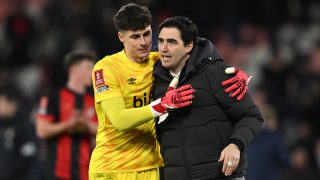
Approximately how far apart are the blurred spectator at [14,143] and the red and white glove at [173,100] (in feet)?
16.5

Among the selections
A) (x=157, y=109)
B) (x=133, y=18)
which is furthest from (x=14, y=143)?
(x=157, y=109)

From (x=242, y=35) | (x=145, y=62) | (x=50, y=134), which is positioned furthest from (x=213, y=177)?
(x=242, y=35)

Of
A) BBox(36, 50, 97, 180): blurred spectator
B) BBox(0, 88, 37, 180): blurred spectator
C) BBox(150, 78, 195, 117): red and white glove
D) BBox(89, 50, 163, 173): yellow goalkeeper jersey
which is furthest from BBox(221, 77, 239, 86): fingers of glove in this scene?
BBox(0, 88, 37, 180): blurred spectator

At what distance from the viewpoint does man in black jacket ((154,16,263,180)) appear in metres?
6.21

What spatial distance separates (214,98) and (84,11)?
822cm

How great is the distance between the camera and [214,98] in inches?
246

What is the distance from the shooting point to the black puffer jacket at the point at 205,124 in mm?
6207

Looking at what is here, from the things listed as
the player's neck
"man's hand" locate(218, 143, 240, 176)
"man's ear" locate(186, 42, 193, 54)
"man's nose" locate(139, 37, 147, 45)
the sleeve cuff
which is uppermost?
the player's neck

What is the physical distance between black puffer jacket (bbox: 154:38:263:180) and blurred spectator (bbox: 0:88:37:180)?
4792 mm

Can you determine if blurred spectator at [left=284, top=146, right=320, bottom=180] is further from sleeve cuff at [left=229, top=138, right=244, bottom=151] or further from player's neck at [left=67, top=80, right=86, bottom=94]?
sleeve cuff at [left=229, top=138, right=244, bottom=151]

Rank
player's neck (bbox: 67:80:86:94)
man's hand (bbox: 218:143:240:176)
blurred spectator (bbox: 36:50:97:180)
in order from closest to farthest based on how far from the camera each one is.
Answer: man's hand (bbox: 218:143:240:176)
blurred spectator (bbox: 36:50:97:180)
player's neck (bbox: 67:80:86:94)

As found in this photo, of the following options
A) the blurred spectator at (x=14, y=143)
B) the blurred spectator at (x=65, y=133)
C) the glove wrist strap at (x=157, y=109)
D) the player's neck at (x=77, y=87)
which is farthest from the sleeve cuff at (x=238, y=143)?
the blurred spectator at (x=14, y=143)

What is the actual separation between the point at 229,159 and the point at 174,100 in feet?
1.87

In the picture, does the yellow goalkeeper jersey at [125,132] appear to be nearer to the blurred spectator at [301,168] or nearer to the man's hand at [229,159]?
the man's hand at [229,159]
